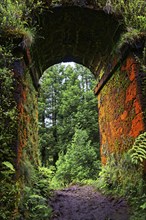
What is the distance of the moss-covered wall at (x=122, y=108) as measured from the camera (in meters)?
6.31

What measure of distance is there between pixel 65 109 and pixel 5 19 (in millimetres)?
16052

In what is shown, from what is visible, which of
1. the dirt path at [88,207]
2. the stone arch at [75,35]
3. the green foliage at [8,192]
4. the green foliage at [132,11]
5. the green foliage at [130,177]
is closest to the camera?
the green foliage at [8,192]

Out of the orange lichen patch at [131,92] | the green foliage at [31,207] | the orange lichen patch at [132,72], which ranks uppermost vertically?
the orange lichen patch at [132,72]

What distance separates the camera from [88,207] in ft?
22.4

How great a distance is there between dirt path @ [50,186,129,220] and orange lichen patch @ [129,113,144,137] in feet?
4.88

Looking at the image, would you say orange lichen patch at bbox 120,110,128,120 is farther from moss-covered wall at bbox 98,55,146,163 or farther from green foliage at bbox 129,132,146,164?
green foliage at bbox 129,132,146,164

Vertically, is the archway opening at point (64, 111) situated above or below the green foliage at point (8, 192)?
above

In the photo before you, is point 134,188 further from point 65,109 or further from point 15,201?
point 65,109

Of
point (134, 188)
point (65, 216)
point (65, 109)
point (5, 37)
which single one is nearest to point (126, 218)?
point (134, 188)

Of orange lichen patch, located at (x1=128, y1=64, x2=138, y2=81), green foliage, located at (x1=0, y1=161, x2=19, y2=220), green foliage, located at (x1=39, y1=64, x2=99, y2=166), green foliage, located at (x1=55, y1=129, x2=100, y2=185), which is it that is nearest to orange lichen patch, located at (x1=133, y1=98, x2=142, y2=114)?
orange lichen patch, located at (x1=128, y1=64, x2=138, y2=81)

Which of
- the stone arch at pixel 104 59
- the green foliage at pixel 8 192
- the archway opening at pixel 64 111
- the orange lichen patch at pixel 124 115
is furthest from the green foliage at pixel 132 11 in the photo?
the archway opening at pixel 64 111

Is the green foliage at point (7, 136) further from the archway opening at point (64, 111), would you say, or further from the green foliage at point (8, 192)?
the archway opening at point (64, 111)

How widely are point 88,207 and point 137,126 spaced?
2.24m

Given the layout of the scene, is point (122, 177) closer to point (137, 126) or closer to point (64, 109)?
point (137, 126)
